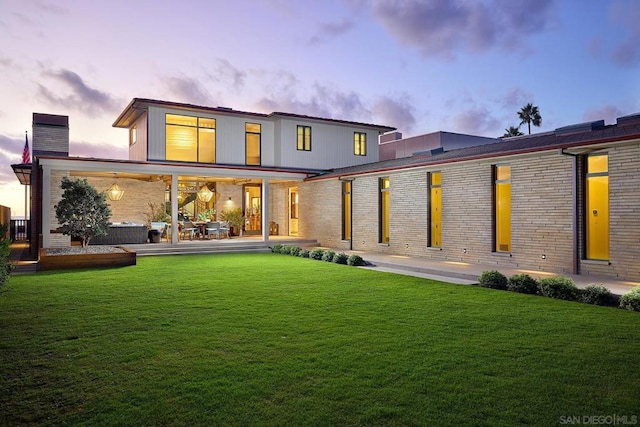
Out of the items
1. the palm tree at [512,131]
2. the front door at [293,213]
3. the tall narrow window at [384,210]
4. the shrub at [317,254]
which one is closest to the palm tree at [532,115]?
the palm tree at [512,131]

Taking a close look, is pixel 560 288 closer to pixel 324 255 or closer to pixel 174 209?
pixel 324 255

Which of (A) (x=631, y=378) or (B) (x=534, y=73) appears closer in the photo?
(A) (x=631, y=378)

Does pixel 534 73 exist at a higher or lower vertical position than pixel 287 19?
higher

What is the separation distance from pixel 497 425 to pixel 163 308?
5.27 metres

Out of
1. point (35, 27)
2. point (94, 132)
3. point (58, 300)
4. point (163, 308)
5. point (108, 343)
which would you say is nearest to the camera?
point (108, 343)

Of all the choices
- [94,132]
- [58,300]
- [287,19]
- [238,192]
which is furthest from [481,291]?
[94,132]

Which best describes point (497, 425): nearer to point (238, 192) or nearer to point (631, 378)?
point (631, 378)

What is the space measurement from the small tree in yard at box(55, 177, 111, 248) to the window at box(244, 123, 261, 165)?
886 centimetres

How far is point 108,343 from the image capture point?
4.83 meters

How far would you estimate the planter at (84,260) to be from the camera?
11094mm

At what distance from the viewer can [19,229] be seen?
77.4 feet

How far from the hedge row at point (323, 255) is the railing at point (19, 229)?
15.8 m

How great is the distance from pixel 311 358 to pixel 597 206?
335 inches

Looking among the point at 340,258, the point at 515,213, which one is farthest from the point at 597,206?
the point at 340,258
